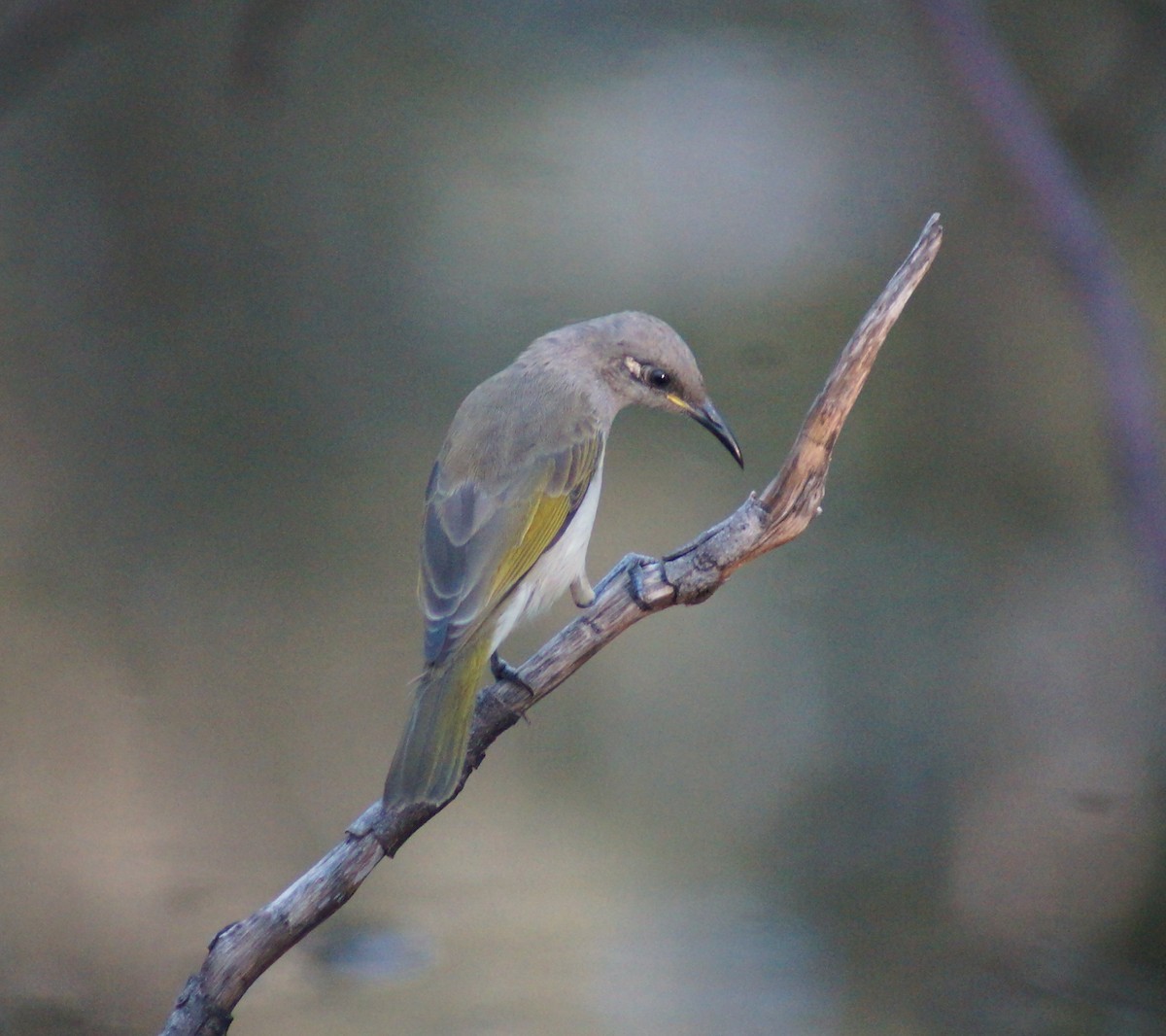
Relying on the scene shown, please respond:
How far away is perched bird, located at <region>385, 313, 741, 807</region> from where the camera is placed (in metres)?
1.34

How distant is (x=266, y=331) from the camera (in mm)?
2969

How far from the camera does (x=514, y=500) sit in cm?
156

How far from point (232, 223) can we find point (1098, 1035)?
265 centimetres

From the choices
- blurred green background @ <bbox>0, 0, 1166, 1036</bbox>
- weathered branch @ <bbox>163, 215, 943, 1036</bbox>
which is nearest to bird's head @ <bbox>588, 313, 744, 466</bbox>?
weathered branch @ <bbox>163, 215, 943, 1036</bbox>

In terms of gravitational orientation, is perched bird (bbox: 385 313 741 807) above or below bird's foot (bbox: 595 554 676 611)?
above

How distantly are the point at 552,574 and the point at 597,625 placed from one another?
260 millimetres

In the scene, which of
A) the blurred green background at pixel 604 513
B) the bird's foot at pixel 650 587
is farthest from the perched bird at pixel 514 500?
the blurred green background at pixel 604 513

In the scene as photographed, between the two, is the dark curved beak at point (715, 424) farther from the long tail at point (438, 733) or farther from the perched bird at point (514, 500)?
the long tail at point (438, 733)

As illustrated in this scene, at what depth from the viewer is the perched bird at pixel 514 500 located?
1.34 metres

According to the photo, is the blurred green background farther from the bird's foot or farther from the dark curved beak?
the bird's foot

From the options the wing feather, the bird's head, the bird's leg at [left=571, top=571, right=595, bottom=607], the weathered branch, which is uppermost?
the bird's head

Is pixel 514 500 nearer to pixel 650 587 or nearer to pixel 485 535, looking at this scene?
pixel 485 535

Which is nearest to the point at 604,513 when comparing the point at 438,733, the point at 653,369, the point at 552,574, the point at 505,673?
the point at 653,369

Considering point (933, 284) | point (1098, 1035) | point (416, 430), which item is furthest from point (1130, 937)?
point (416, 430)
